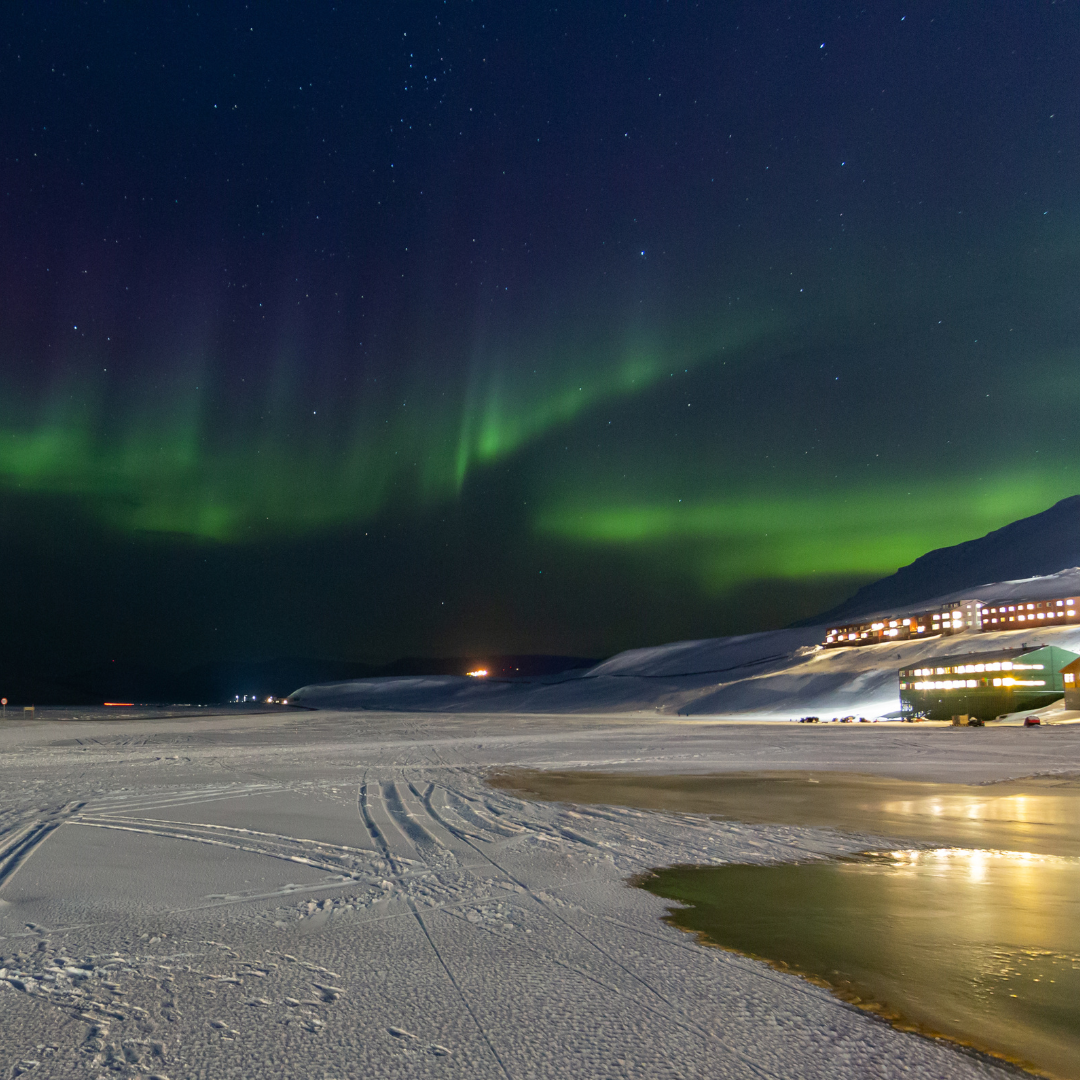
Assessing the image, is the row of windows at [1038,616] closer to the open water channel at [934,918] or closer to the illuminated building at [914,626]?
the illuminated building at [914,626]

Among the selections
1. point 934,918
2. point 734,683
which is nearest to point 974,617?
point 734,683

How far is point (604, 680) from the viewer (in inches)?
5079

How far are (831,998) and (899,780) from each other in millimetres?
16435


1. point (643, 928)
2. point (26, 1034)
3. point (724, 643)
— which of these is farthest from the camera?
point (724, 643)

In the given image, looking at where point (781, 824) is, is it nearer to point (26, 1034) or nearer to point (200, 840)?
point (200, 840)

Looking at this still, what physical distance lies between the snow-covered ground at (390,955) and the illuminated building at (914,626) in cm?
11681

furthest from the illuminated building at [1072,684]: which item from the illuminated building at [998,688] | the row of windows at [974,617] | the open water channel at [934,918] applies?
the open water channel at [934,918]

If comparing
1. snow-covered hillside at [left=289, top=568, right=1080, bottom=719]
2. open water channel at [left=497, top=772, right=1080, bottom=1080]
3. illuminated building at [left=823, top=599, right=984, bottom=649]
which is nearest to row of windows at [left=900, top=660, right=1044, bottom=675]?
snow-covered hillside at [left=289, top=568, right=1080, bottom=719]

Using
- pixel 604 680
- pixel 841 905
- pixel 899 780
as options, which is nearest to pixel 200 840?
pixel 841 905

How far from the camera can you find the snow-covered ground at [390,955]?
441 centimetres

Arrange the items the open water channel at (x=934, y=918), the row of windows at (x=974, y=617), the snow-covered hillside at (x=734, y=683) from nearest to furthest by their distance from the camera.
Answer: the open water channel at (x=934, y=918), the snow-covered hillside at (x=734, y=683), the row of windows at (x=974, y=617)

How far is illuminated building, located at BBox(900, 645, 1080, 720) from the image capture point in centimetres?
6744

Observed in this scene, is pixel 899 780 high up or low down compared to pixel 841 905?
down

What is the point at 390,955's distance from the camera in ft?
20.0
